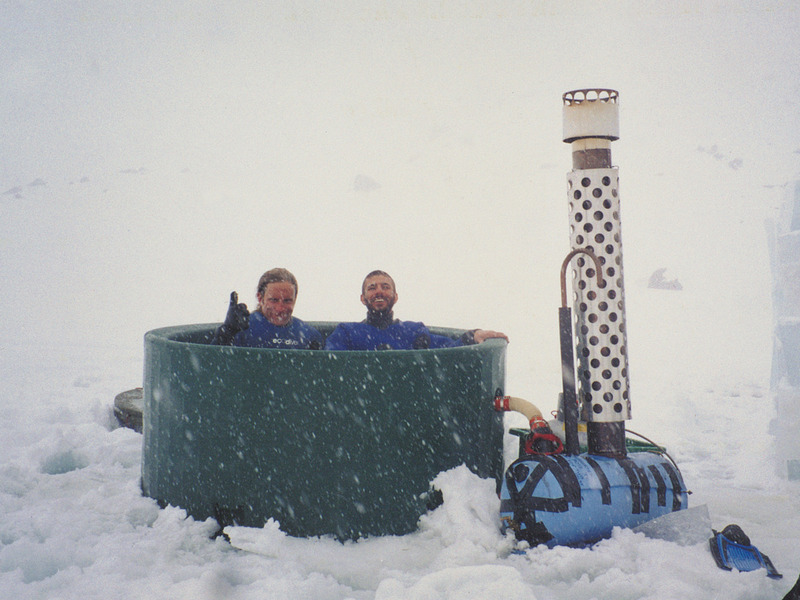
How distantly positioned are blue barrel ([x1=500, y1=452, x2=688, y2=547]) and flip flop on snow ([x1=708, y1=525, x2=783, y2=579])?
336 mm

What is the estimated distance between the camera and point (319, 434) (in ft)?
9.27

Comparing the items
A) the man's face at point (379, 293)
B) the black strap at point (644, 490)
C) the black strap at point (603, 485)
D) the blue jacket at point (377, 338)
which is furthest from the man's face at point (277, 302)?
the black strap at point (644, 490)

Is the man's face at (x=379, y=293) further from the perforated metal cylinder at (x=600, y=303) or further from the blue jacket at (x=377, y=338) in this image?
the perforated metal cylinder at (x=600, y=303)

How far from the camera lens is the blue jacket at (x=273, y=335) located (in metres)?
3.82

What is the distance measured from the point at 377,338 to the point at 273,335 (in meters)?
0.70

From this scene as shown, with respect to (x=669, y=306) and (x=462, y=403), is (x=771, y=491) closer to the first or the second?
(x=462, y=403)

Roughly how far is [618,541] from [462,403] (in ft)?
3.03

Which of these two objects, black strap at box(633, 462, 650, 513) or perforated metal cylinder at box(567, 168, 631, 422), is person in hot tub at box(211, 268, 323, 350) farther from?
black strap at box(633, 462, 650, 513)

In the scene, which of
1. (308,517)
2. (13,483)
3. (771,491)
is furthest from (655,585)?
(13,483)

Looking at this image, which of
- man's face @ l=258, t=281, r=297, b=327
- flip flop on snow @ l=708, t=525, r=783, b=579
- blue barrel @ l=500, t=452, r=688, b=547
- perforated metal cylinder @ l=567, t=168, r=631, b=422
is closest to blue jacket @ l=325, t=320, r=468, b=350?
man's face @ l=258, t=281, r=297, b=327

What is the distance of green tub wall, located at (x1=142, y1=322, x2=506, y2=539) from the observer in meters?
2.83

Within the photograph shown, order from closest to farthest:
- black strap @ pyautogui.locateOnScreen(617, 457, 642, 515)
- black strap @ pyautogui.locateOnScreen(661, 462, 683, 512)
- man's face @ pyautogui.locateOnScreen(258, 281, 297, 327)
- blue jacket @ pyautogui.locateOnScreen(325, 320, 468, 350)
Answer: black strap @ pyautogui.locateOnScreen(617, 457, 642, 515)
black strap @ pyautogui.locateOnScreen(661, 462, 683, 512)
man's face @ pyautogui.locateOnScreen(258, 281, 297, 327)
blue jacket @ pyautogui.locateOnScreen(325, 320, 468, 350)

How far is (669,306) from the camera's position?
1232 cm

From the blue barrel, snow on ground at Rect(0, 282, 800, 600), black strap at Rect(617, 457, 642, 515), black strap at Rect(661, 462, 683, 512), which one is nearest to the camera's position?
snow on ground at Rect(0, 282, 800, 600)
